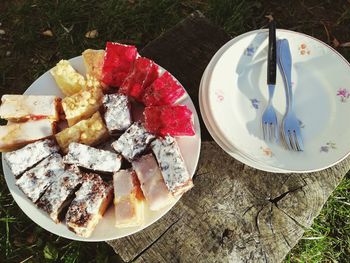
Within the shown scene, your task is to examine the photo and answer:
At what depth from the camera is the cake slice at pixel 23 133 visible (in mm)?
2006

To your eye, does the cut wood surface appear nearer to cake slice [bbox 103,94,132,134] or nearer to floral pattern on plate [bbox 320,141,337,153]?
floral pattern on plate [bbox 320,141,337,153]

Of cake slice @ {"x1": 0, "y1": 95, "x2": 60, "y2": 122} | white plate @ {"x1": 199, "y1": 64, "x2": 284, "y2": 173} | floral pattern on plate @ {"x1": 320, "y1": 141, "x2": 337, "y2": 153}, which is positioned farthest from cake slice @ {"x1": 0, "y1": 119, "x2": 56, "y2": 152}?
floral pattern on plate @ {"x1": 320, "y1": 141, "x2": 337, "y2": 153}

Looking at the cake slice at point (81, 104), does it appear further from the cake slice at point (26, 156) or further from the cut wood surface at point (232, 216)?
the cut wood surface at point (232, 216)

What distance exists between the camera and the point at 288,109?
213 centimetres

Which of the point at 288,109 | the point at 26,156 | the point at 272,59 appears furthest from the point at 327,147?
the point at 26,156

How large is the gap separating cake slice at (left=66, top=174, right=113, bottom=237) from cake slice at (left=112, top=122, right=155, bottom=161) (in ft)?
0.58

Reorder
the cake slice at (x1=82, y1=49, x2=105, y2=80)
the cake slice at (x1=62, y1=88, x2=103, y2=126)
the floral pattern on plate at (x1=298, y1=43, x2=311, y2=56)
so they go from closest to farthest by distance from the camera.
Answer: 1. the cake slice at (x1=62, y1=88, x2=103, y2=126)
2. the cake slice at (x1=82, y1=49, x2=105, y2=80)
3. the floral pattern on plate at (x1=298, y1=43, x2=311, y2=56)

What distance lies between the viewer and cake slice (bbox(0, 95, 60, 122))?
2.03 m

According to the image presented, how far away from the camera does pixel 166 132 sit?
1.97m

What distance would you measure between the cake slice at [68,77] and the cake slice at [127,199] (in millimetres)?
573

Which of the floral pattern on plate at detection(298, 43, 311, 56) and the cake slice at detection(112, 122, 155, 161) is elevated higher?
the floral pattern on plate at detection(298, 43, 311, 56)

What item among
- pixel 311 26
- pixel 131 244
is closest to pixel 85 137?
pixel 131 244

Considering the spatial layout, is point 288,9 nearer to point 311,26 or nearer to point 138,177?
point 311,26

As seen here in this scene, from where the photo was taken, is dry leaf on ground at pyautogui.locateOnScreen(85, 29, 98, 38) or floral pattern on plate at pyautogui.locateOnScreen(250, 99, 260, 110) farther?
dry leaf on ground at pyautogui.locateOnScreen(85, 29, 98, 38)
